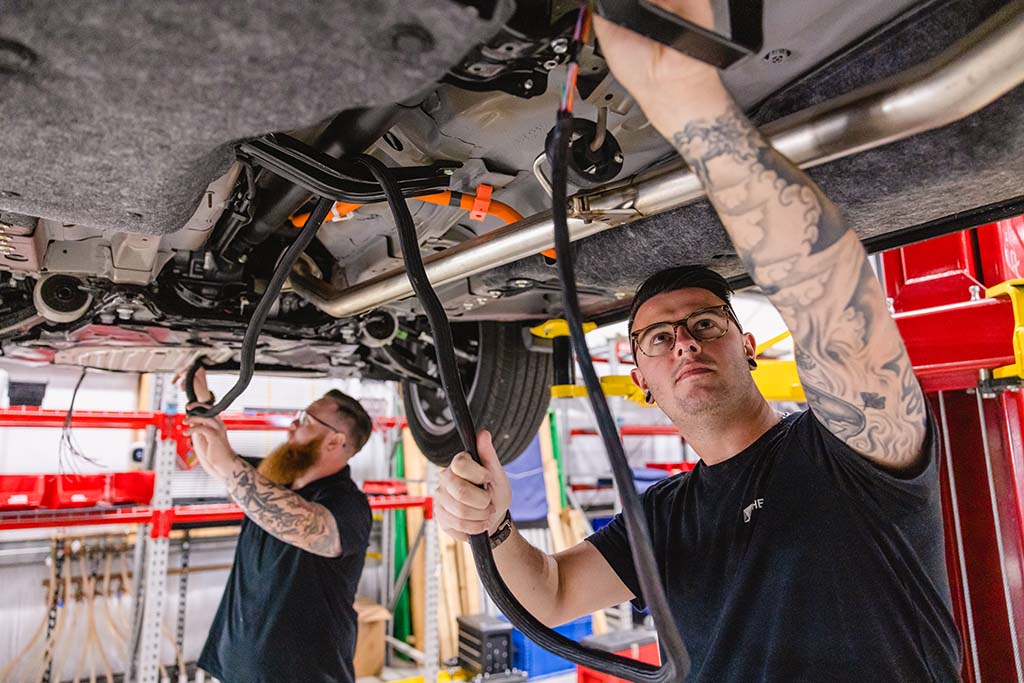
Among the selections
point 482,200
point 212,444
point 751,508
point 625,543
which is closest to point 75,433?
point 212,444

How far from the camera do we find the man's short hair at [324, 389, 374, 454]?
2.44m

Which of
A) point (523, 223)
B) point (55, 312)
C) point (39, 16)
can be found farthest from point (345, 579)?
→ point (39, 16)

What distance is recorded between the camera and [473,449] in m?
0.84

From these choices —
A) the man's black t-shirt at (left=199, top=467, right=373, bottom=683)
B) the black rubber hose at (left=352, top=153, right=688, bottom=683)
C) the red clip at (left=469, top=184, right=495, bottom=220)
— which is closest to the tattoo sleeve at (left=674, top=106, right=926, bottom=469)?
the black rubber hose at (left=352, top=153, right=688, bottom=683)

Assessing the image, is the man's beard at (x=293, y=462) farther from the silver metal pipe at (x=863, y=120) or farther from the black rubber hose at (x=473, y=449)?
the black rubber hose at (x=473, y=449)

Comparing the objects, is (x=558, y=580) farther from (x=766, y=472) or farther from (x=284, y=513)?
(x=284, y=513)

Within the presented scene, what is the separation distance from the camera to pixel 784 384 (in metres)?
2.14

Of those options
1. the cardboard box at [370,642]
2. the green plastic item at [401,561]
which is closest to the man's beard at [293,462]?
the cardboard box at [370,642]

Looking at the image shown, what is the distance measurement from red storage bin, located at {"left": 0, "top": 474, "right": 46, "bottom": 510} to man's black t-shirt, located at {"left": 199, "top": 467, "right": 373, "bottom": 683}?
1138 mm

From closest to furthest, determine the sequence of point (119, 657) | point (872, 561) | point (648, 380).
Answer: point (872, 561) < point (648, 380) < point (119, 657)

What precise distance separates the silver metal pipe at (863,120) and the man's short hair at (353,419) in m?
1.48

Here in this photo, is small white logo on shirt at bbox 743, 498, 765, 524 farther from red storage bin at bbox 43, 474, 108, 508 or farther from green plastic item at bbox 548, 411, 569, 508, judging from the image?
green plastic item at bbox 548, 411, 569, 508

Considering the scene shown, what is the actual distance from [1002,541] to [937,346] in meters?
0.49

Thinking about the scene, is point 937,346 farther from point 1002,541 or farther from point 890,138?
point 890,138
